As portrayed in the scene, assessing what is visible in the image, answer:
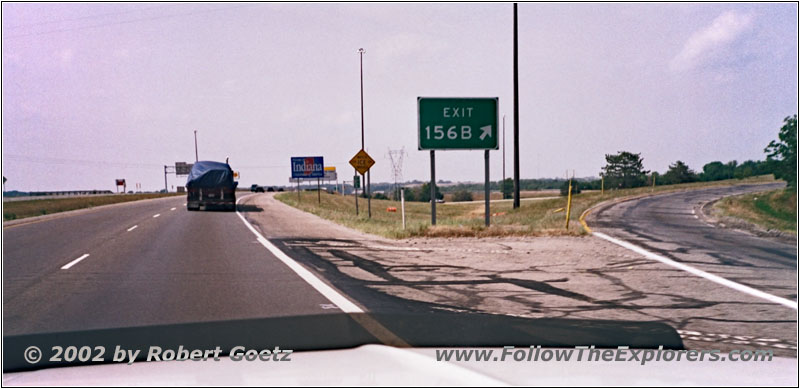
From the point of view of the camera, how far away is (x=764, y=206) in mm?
27062

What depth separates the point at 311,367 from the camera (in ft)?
15.5

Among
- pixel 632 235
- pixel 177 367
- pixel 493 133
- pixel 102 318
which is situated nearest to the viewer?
pixel 177 367

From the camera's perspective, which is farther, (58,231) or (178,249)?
(58,231)

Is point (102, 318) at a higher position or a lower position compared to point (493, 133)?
lower

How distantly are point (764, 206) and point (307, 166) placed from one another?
50.3 meters

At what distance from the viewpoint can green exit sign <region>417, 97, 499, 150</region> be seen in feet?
66.8

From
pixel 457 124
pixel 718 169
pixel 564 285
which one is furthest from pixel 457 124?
pixel 718 169

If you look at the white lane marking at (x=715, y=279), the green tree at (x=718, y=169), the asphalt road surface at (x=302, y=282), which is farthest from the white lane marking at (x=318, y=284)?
the green tree at (x=718, y=169)

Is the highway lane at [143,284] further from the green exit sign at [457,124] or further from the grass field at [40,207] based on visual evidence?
the grass field at [40,207]

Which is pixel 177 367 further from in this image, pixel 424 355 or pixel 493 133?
pixel 493 133

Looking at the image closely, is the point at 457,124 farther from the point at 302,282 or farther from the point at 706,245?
the point at 302,282

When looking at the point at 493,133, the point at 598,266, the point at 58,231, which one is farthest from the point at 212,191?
the point at 598,266

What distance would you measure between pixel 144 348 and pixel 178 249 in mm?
10550

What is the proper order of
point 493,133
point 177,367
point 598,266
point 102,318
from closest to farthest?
point 177,367
point 102,318
point 598,266
point 493,133
